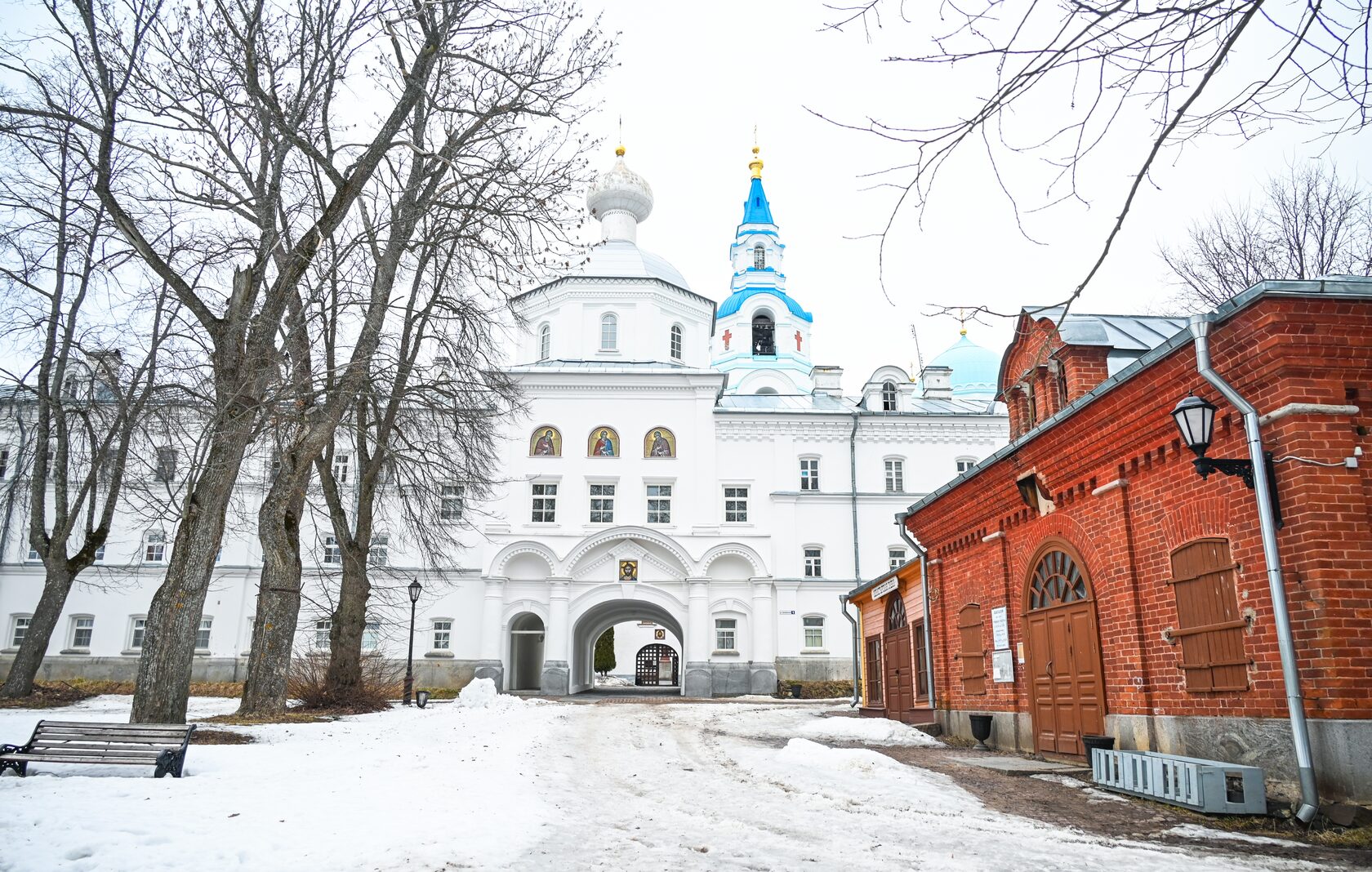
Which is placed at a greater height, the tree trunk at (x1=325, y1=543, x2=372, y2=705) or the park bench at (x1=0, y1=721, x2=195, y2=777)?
the tree trunk at (x1=325, y1=543, x2=372, y2=705)

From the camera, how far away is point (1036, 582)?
11.5 m

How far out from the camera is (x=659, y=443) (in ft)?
108

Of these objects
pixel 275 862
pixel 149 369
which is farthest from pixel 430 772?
pixel 149 369

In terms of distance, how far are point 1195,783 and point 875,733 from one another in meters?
7.33

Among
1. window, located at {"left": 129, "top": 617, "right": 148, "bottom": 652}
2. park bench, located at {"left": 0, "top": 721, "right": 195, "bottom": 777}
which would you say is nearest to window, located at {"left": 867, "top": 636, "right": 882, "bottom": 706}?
park bench, located at {"left": 0, "top": 721, "right": 195, "bottom": 777}

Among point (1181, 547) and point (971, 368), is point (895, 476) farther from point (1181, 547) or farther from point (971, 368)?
point (1181, 547)

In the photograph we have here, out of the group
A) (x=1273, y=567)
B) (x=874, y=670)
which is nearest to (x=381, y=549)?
(x=874, y=670)

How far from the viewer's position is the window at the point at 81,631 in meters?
32.8

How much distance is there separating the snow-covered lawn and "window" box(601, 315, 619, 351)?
79.3 feet

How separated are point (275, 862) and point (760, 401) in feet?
103

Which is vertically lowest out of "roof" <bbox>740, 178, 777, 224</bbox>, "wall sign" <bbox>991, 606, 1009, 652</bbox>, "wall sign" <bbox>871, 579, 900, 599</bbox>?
"wall sign" <bbox>991, 606, 1009, 652</bbox>

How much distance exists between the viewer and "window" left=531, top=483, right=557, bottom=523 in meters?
32.4

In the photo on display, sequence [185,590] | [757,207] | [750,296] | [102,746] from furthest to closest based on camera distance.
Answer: [757,207], [750,296], [185,590], [102,746]

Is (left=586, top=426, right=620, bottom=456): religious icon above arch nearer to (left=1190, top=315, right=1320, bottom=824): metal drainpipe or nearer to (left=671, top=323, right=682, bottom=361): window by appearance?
A: (left=671, top=323, right=682, bottom=361): window
